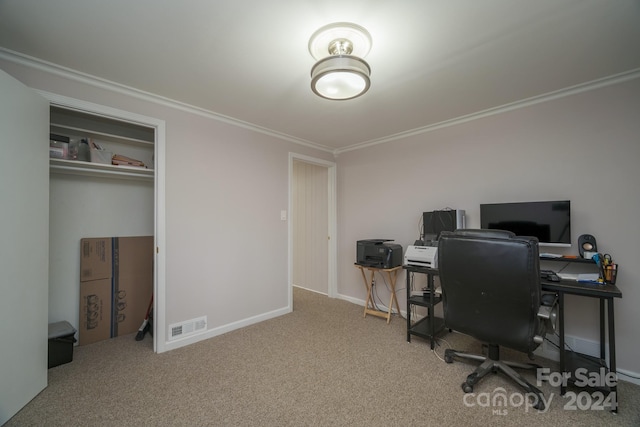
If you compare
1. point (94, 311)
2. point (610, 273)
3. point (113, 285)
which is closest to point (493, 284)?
point (610, 273)

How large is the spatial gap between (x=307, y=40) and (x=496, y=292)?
2.02 m

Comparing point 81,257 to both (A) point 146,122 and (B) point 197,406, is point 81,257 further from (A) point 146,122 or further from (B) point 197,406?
(B) point 197,406

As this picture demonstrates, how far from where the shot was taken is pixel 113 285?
2725 mm

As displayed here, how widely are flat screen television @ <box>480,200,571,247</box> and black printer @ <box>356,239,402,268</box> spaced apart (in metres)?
1.02

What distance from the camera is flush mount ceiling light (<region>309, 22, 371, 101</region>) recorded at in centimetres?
154

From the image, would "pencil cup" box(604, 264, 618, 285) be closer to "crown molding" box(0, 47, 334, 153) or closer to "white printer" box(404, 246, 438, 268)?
"white printer" box(404, 246, 438, 268)

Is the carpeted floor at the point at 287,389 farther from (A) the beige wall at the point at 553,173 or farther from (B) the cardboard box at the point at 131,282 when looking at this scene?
(A) the beige wall at the point at 553,173

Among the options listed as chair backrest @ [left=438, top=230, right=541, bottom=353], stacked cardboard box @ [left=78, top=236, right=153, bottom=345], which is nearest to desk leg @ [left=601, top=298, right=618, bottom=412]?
chair backrest @ [left=438, top=230, right=541, bottom=353]

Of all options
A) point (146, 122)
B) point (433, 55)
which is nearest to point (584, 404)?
point (433, 55)

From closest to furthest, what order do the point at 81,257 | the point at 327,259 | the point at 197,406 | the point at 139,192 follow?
the point at 197,406, the point at 81,257, the point at 139,192, the point at 327,259

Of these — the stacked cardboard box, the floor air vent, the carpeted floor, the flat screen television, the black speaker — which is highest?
the flat screen television

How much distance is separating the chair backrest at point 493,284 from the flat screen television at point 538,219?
0.90 m

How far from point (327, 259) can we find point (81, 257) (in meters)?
3.01

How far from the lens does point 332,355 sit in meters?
2.40
